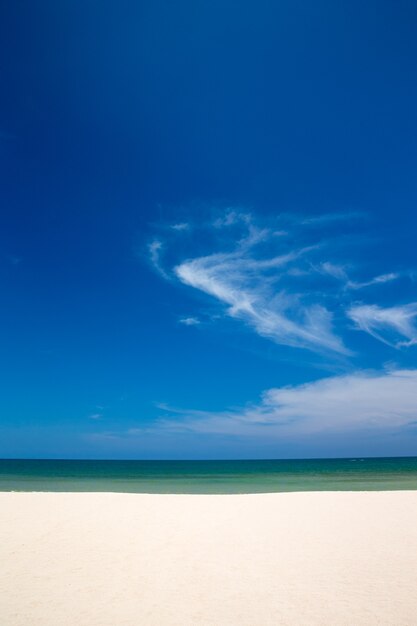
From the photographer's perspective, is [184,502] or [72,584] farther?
[184,502]

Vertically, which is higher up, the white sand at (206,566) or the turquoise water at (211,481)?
the white sand at (206,566)

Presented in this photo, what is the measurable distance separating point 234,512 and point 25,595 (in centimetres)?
921

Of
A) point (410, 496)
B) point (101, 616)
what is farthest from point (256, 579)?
point (410, 496)

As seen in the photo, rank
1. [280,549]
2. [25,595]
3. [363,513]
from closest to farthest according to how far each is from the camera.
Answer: [25,595] < [280,549] < [363,513]

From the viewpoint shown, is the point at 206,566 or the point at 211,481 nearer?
the point at 206,566

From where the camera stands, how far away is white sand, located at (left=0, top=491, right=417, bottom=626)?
5859mm

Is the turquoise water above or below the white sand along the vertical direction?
below

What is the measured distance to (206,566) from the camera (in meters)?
8.10

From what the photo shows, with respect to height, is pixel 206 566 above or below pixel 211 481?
above

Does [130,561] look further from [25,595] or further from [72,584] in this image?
[25,595]

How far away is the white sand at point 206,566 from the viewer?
5859mm

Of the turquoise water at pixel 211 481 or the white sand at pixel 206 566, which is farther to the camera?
the turquoise water at pixel 211 481

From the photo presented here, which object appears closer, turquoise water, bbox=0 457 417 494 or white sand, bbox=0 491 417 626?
white sand, bbox=0 491 417 626

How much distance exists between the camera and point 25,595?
21.0ft
